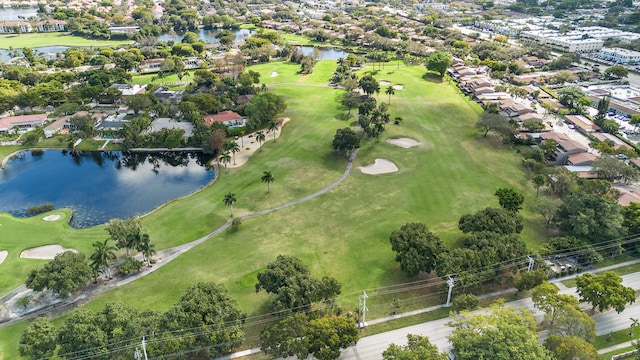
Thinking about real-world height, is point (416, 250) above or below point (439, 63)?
below

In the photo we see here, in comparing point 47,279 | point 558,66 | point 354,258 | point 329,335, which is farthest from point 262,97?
point 558,66

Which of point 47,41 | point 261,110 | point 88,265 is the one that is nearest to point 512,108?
point 261,110

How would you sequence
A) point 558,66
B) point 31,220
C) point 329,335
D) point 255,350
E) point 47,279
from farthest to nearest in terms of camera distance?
point 558,66, point 31,220, point 47,279, point 255,350, point 329,335

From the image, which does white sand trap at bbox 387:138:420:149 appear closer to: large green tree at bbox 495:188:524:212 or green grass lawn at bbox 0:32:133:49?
large green tree at bbox 495:188:524:212

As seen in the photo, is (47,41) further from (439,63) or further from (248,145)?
(439,63)

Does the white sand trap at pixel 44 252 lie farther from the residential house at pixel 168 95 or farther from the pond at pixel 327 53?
the pond at pixel 327 53

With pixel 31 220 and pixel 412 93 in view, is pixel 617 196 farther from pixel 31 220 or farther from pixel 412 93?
pixel 31 220

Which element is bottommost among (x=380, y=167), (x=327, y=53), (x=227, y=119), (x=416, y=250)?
(x=380, y=167)
